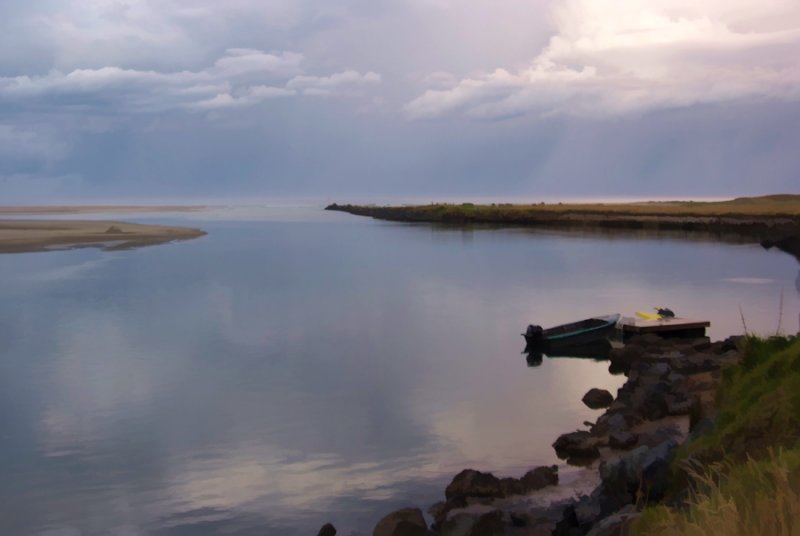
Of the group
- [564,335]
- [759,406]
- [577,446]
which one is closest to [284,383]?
[564,335]

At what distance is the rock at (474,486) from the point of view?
13.4 m

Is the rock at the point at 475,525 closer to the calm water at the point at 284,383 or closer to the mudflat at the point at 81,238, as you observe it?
the calm water at the point at 284,383

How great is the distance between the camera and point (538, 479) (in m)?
14.1

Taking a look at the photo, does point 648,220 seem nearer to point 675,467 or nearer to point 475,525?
point 675,467

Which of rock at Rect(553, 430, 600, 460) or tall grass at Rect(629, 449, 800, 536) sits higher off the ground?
tall grass at Rect(629, 449, 800, 536)

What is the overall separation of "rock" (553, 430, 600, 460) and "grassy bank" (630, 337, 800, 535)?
3223 mm

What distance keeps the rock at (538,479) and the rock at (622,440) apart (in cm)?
208

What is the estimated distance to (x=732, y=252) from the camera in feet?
233

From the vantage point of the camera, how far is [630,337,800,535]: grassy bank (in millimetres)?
4988

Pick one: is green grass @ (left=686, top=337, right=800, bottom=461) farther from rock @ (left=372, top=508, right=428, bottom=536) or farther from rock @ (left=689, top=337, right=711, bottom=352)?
rock @ (left=689, top=337, right=711, bottom=352)

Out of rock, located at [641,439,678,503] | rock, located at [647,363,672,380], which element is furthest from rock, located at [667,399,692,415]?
rock, located at [641,439,678,503]

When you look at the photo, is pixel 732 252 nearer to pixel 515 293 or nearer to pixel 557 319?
pixel 515 293

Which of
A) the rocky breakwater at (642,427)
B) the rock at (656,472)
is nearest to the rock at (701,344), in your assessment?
the rocky breakwater at (642,427)

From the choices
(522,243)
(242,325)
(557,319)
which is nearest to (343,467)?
(242,325)
